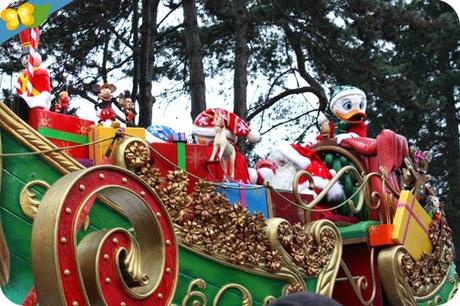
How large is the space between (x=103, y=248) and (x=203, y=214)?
2.42ft

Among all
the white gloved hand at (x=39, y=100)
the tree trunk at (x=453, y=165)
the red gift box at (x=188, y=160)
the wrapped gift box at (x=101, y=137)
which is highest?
the white gloved hand at (x=39, y=100)

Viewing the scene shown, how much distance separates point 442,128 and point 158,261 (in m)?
14.2

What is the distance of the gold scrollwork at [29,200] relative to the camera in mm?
3498

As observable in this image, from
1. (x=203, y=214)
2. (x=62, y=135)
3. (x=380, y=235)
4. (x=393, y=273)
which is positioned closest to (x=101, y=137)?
(x=62, y=135)

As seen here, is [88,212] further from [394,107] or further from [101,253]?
[394,107]

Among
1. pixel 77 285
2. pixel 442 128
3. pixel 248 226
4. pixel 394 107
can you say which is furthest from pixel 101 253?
pixel 442 128

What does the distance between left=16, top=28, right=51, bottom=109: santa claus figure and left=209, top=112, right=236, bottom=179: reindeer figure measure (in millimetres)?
952

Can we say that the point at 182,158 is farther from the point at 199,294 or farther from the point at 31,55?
the point at 31,55

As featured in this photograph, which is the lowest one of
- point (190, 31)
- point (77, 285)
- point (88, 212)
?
point (77, 285)

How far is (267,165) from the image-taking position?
18.2 ft

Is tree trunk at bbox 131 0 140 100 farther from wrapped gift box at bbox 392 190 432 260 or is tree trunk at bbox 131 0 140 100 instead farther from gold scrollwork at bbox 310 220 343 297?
gold scrollwork at bbox 310 220 343 297

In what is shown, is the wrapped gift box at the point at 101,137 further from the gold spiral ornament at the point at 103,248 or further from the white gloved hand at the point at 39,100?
the gold spiral ornament at the point at 103,248

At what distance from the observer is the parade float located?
3457mm

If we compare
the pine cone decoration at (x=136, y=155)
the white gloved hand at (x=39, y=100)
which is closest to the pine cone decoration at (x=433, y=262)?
the pine cone decoration at (x=136, y=155)
